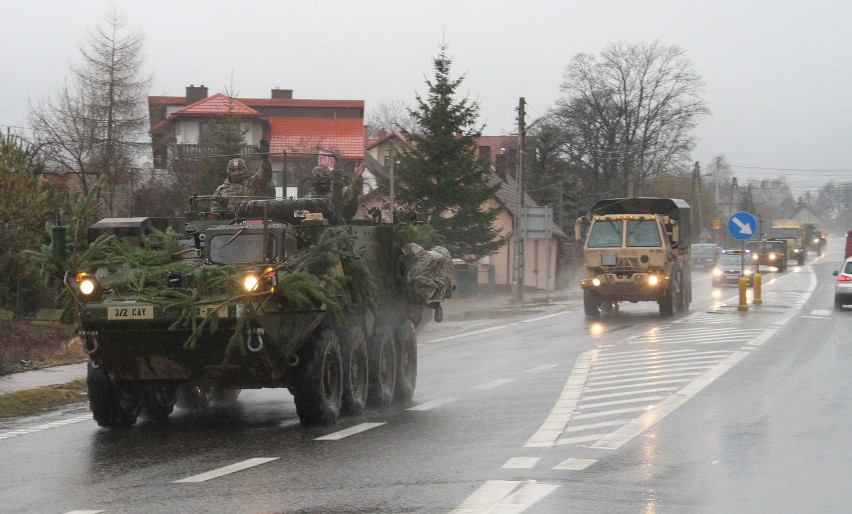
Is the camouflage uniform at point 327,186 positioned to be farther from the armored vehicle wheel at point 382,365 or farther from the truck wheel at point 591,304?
the truck wheel at point 591,304

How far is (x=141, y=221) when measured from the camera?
11.7 meters

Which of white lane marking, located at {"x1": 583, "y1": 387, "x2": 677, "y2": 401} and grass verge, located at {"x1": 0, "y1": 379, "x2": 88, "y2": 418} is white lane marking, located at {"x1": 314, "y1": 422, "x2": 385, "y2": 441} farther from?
grass verge, located at {"x1": 0, "y1": 379, "x2": 88, "y2": 418}

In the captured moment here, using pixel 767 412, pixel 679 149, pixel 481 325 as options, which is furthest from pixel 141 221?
pixel 679 149

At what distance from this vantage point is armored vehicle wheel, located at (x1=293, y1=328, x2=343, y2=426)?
11.1m

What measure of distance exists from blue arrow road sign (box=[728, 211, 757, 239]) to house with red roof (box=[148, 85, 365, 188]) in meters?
28.8

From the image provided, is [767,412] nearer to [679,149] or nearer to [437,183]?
[437,183]

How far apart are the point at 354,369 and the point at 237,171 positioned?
3.21 metres

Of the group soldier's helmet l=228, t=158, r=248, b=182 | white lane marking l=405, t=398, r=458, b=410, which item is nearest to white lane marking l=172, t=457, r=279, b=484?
white lane marking l=405, t=398, r=458, b=410

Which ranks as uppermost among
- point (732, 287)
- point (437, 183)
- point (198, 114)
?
point (198, 114)

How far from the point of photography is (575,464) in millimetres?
9289

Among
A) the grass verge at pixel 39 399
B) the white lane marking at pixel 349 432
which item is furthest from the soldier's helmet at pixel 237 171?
the white lane marking at pixel 349 432

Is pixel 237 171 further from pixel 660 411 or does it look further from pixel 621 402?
pixel 660 411

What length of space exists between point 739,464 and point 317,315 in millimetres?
3875

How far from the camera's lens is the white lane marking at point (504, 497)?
757cm
